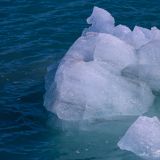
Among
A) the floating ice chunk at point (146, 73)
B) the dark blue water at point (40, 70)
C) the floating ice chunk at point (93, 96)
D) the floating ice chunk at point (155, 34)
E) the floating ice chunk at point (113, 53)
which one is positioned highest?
the floating ice chunk at point (155, 34)

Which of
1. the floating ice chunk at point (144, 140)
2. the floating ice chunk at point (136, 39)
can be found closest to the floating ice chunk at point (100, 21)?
the floating ice chunk at point (136, 39)

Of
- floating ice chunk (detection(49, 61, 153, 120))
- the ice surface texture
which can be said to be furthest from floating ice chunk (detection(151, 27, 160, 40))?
floating ice chunk (detection(49, 61, 153, 120))

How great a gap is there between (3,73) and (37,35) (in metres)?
1.85

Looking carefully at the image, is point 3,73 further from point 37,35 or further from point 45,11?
point 45,11

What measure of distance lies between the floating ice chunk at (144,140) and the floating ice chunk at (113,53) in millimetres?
1703

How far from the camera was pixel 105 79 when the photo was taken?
847cm

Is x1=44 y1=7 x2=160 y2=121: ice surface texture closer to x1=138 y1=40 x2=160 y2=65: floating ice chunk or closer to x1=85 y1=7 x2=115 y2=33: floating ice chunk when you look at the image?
x1=138 y1=40 x2=160 y2=65: floating ice chunk

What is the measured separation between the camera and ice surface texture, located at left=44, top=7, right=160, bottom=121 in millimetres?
8266

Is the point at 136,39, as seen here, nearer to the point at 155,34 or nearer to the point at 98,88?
the point at 155,34

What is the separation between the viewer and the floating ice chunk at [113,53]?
867cm

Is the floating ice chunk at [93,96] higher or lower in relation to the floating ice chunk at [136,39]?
lower

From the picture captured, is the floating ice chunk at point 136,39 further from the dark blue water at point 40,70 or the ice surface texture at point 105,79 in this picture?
the dark blue water at point 40,70

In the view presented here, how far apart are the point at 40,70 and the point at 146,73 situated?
7.90 feet

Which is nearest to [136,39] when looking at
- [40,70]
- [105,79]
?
[105,79]
